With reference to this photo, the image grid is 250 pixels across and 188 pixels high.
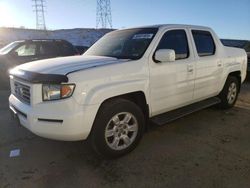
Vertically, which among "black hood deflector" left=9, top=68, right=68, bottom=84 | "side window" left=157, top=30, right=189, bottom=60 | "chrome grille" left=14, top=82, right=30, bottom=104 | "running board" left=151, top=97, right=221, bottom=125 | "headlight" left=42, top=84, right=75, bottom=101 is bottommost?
"running board" left=151, top=97, right=221, bottom=125

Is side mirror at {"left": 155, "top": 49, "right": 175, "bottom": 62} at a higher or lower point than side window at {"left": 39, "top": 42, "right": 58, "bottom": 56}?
higher

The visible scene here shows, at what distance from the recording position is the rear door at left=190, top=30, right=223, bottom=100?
5.00 metres

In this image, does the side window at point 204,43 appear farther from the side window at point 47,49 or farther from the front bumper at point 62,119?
the side window at point 47,49

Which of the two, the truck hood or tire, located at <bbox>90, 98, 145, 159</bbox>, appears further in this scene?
tire, located at <bbox>90, 98, 145, 159</bbox>

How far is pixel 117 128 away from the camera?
12.4 feet

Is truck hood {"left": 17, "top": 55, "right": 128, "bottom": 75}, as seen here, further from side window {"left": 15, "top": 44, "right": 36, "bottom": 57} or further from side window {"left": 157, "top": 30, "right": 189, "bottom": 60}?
side window {"left": 15, "top": 44, "right": 36, "bottom": 57}

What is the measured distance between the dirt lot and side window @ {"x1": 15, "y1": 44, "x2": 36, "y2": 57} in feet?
14.7

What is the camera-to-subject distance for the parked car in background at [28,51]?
876 cm

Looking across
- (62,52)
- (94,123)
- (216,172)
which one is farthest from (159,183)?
(62,52)

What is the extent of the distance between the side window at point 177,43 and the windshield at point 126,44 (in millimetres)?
213

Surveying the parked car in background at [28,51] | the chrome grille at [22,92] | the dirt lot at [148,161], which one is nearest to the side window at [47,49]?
the parked car in background at [28,51]

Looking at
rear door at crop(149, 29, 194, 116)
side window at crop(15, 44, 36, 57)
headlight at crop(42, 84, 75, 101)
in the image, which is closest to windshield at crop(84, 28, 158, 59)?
rear door at crop(149, 29, 194, 116)

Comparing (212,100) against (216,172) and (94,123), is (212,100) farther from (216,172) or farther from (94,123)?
(94,123)

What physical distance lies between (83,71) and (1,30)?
27562 millimetres
